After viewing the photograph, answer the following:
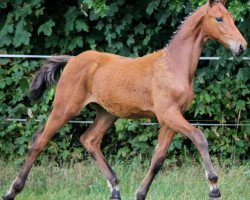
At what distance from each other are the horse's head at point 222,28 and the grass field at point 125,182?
183cm

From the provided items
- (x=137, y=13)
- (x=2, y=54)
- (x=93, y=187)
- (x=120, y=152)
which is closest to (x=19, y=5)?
(x=2, y=54)

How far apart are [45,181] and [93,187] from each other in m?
0.71

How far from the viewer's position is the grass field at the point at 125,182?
29.5ft

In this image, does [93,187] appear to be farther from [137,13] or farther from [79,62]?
[137,13]

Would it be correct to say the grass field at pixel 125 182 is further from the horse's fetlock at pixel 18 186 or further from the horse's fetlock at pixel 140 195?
the horse's fetlock at pixel 140 195

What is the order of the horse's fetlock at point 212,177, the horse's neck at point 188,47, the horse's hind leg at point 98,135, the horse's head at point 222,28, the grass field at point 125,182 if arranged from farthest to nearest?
the horse's hind leg at point 98,135 → the grass field at point 125,182 → the horse's neck at point 188,47 → the horse's head at point 222,28 → the horse's fetlock at point 212,177

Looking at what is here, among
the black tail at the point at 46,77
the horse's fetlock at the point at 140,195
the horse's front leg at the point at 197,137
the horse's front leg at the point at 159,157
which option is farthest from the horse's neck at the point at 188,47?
the black tail at the point at 46,77

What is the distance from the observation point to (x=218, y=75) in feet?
35.7

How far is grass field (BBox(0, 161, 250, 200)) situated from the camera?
8992 mm

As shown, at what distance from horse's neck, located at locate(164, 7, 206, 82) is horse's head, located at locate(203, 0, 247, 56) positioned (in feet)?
0.34

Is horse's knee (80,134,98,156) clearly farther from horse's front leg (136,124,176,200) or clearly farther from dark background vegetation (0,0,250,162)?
dark background vegetation (0,0,250,162)

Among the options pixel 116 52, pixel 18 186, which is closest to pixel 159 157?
pixel 18 186

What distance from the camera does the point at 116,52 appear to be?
37.4 feet

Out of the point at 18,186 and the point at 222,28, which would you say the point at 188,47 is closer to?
the point at 222,28
